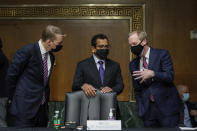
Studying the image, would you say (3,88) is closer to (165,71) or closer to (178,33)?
(165,71)

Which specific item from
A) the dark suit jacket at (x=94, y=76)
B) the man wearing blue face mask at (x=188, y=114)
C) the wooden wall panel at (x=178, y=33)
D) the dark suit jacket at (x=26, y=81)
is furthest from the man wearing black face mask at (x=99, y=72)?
the wooden wall panel at (x=178, y=33)

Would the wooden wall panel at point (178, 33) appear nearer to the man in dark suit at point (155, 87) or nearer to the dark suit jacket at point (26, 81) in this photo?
the man in dark suit at point (155, 87)

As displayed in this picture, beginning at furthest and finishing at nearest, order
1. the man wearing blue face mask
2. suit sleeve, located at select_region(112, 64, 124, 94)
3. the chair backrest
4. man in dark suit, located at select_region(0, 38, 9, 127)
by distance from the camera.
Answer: the man wearing blue face mask
man in dark suit, located at select_region(0, 38, 9, 127)
suit sleeve, located at select_region(112, 64, 124, 94)
the chair backrest

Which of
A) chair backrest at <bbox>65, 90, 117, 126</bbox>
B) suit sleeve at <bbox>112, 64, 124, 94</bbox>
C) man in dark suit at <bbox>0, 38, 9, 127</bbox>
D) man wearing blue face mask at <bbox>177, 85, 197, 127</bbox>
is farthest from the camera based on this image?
man wearing blue face mask at <bbox>177, 85, 197, 127</bbox>

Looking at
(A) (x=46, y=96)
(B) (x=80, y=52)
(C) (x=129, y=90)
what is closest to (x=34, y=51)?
(A) (x=46, y=96)

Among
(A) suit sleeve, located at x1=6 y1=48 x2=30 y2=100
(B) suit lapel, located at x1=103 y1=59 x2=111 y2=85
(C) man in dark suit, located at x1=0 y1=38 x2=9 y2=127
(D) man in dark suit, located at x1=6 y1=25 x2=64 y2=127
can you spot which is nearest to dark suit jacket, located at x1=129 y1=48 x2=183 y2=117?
(B) suit lapel, located at x1=103 y1=59 x2=111 y2=85

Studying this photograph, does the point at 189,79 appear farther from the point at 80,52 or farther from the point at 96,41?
the point at 96,41

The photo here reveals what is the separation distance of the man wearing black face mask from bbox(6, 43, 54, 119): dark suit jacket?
1.38ft

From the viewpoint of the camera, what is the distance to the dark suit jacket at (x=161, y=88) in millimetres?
2766

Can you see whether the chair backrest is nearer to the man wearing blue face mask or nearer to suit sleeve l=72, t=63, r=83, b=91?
suit sleeve l=72, t=63, r=83, b=91

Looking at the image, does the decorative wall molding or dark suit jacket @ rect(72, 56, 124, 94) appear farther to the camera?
the decorative wall molding

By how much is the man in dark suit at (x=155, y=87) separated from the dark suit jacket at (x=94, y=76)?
28 cm

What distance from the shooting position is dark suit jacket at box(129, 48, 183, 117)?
2.77 meters

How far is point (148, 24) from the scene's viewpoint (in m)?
4.58
